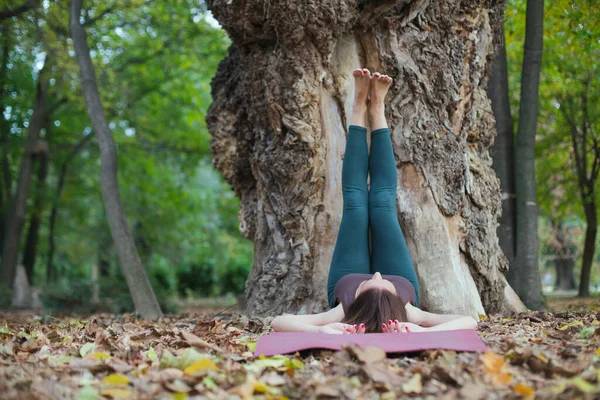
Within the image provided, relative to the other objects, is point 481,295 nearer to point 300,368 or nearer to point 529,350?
point 529,350

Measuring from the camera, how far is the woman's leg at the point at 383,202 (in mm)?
4691

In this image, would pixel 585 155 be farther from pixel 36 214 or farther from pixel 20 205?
pixel 36 214

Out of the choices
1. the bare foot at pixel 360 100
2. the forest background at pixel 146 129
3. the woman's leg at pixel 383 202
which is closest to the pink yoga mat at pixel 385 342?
the woman's leg at pixel 383 202

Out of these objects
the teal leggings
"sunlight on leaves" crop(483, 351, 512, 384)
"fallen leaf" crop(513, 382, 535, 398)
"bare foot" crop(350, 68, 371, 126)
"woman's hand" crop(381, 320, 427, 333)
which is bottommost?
"fallen leaf" crop(513, 382, 535, 398)

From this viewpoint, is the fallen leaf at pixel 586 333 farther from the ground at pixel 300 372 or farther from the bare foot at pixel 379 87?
the bare foot at pixel 379 87

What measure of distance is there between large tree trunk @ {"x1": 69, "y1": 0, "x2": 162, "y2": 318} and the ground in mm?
3290

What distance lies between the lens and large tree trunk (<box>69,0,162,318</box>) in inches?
265

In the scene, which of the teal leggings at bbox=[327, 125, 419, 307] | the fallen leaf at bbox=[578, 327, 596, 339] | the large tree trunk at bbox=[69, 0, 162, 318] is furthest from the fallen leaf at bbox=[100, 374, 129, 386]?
the large tree trunk at bbox=[69, 0, 162, 318]

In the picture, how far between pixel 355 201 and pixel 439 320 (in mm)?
1295

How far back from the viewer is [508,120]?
744 centimetres

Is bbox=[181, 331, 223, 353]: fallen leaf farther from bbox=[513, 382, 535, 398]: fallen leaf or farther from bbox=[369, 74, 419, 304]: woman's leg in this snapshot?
bbox=[369, 74, 419, 304]: woman's leg

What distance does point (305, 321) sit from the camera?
3900 millimetres

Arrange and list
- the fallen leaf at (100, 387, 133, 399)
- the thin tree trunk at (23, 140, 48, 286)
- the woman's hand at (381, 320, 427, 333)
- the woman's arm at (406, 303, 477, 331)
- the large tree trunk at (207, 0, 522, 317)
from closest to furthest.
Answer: the fallen leaf at (100, 387, 133, 399) → the woman's hand at (381, 320, 427, 333) → the woman's arm at (406, 303, 477, 331) → the large tree trunk at (207, 0, 522, 317) → the thin tree trunk at (23, 140, 48, 286)

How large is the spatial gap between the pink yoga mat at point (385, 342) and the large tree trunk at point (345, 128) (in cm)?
159
